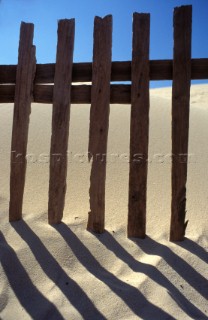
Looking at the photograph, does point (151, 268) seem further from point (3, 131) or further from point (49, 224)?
point (3, 131)

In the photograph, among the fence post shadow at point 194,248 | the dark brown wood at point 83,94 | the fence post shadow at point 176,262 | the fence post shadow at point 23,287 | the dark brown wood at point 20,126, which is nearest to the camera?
the fence post shadow at point 23,287

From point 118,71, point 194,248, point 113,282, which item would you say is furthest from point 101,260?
point 118,71

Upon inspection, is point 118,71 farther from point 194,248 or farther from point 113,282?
point 113,282

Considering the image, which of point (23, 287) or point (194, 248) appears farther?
point (194, 248)

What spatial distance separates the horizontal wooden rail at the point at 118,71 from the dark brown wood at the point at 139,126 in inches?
3.1

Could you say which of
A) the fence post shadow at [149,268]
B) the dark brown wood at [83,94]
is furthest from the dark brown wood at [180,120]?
the dark brown wood at [83,94]

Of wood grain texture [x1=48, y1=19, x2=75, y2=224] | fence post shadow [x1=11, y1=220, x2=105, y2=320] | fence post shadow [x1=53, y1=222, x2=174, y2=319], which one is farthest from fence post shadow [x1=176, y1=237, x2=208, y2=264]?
wood grain texture [x1=48, y1=19, x2=75, y2=224]

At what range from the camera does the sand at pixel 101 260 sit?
86.2 inches

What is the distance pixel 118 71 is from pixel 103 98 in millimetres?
263

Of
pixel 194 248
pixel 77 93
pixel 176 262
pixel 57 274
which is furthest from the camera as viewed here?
pixel 77 93

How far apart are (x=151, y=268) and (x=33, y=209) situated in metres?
1.25

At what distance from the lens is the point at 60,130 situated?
296 centimetres

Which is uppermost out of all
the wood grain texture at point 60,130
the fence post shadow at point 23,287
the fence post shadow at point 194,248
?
the wood grain texture at point 60,130

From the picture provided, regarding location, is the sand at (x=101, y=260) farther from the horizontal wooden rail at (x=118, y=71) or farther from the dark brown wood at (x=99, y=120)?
the horizontal wooden rail at (x=118, y=71)
